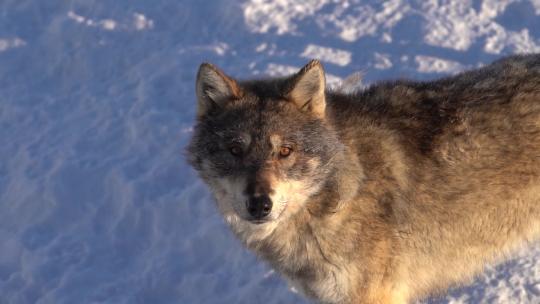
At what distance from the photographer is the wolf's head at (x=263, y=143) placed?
3.89 meters

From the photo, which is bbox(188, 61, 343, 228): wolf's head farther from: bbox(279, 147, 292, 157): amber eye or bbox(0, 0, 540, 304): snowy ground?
bbox(0, 0, 540, 304): snowy ground

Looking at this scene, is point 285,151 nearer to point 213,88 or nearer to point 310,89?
point 310,89

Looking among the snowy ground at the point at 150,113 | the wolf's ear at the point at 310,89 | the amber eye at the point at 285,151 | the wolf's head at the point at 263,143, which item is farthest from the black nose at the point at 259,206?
the snowy ground at the point at 150,113

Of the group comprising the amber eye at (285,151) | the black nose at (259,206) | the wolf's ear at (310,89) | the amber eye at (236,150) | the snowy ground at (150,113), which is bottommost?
the snowy ground at (150,113)

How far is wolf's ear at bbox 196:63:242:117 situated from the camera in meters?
4.22

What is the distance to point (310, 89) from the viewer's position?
13.8 feet

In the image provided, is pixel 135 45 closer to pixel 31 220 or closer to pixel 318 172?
pixel 31 220

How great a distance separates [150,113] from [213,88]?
3.73 meters

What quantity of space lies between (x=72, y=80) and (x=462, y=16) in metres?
5.39

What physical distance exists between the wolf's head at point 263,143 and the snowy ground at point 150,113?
193 centimetres

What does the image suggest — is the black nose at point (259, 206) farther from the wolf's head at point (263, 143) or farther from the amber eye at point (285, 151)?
the amber eye at point (285, 151)

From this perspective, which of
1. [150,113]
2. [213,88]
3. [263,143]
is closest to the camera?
[263,143]

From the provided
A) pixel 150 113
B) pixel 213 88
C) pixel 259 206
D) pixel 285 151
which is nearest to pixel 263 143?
pixel 285 151

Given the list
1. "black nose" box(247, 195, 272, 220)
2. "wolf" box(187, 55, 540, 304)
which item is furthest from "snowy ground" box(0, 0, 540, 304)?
"black nose" box(247, 195, 272, 220)
